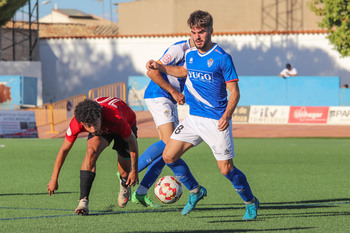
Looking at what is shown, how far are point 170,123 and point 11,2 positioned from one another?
88.1 ft

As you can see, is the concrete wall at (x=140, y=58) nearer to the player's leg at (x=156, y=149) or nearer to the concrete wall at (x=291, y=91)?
the concrete wall at (x=291, y=91)

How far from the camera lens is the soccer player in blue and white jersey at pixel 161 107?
27.7ft

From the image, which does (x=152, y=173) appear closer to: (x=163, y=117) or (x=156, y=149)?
(x=156, y=149)

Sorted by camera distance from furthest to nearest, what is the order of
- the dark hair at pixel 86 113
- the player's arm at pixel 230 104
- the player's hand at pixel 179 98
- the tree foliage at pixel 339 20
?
1. the tree foliage at pixel 339 20
2. the player's hand at pixel 179 98
3. the player's arm at pixel 230 104
4. the dark hair at pixel 86 113

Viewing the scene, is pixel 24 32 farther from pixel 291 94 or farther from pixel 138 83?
pixel 291 94

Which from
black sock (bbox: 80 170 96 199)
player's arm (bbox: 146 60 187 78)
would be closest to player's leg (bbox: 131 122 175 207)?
black sock (bbox: 80 170 96 199)

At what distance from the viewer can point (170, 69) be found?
7.93m

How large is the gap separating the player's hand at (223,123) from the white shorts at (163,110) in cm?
182

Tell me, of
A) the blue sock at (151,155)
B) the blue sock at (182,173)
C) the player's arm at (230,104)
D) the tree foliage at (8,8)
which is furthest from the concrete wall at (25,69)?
the player's arm at (230,104)

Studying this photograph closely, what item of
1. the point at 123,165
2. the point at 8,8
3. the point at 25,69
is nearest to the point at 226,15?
the point at 25,69

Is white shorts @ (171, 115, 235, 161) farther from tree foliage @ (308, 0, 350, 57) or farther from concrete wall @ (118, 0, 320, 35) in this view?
concrete wall @ (118, 0, 320, 35)

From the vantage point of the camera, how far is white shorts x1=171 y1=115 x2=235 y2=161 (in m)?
7.38

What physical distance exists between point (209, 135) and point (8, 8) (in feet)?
94.3

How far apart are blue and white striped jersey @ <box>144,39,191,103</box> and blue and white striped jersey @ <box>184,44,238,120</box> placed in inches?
42.4
